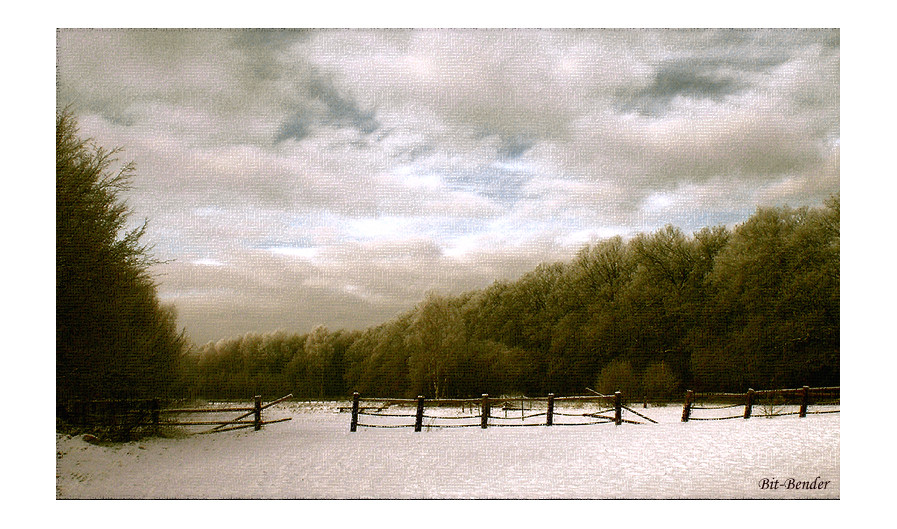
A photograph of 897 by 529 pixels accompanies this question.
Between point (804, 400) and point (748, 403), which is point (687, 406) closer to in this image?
point (748, 403)

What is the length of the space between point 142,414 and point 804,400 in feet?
18.7

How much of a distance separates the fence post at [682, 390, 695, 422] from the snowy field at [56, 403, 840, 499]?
37 centimetres

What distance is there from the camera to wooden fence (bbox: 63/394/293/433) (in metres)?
3.22

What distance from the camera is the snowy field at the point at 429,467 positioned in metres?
3.10

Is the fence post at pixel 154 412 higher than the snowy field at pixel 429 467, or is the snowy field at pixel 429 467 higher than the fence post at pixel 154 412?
the fence post at pixel 154 412

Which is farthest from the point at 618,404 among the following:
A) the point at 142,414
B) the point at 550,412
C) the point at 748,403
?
the point at 142,414

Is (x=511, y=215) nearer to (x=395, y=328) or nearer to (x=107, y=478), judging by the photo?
(x=395, y=328)

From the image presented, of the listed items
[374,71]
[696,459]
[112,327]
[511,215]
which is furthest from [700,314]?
[112,327]

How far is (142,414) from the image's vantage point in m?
3.41

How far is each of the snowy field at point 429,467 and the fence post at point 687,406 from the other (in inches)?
14.8

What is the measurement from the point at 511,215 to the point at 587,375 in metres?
1.71

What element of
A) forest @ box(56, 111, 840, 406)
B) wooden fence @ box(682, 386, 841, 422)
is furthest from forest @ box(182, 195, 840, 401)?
wooden fence @ box(682, 386, 841, 422)

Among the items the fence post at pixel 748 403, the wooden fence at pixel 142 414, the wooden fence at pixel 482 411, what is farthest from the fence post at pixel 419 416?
the fence post at pixel 748 403

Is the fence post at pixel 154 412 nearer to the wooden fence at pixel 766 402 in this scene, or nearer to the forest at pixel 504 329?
the forest at pixel 504 329
